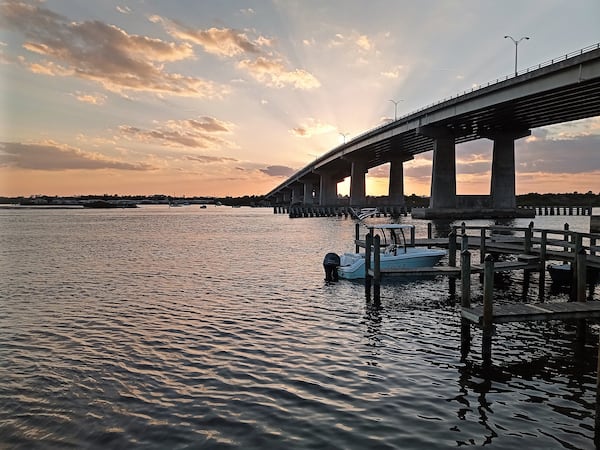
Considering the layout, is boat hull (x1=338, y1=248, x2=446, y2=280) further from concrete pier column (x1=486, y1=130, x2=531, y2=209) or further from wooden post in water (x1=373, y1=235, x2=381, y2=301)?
concrete pier column (x1=486, y1=130, x2=531, y2=209)

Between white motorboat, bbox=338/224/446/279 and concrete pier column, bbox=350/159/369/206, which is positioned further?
concrete pier column, bbox=350/159/369/206

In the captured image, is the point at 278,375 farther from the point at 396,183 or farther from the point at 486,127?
the point at 396,183

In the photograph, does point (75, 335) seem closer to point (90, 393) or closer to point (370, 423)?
point (90, 393)

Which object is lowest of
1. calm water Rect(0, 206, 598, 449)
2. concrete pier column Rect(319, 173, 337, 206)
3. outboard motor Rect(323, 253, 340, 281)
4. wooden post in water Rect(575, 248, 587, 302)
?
calm water Rect(0, 206, 598, 449)

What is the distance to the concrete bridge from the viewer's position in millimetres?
51531

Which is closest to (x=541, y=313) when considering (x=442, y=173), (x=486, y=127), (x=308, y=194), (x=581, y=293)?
(x=581, y=293)

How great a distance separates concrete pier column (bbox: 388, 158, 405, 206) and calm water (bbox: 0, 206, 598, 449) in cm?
9790

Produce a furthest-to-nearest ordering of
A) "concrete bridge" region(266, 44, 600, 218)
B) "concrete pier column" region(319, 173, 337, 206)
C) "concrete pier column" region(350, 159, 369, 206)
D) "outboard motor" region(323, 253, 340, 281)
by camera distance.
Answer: "concrete pier column" region(319, 173, 337, 206)
"concrete pier column" region(350, 159, 369, 206)
"concrete bridge" region(266, 44, 600, 218)
"outboard motor" region(323, 253, 340, 281)

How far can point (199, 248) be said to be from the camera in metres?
40.6

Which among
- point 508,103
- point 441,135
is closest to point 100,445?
point 508,103

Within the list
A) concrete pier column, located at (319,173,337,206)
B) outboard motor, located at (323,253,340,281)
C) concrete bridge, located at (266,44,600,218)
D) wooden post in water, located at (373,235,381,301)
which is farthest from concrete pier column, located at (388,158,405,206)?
wooden post in water, located at (373,235,381,301)

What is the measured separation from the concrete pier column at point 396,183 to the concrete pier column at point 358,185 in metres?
7.26

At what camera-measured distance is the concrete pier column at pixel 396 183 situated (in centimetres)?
11619

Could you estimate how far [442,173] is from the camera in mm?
78500
